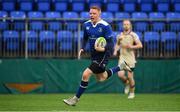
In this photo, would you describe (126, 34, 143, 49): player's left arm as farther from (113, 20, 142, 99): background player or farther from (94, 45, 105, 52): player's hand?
(94, 45, 105, 52): player's hand

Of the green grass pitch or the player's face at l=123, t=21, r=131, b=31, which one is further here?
the player's face at l=123, t=21, r=131, b=31

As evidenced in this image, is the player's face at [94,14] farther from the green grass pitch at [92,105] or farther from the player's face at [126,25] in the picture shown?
the player's face at [126,25]

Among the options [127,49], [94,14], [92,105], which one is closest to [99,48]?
[94,14]

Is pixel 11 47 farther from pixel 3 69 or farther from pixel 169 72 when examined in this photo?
pixel 169 72

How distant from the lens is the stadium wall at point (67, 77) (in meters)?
18.7

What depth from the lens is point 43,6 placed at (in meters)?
23.6

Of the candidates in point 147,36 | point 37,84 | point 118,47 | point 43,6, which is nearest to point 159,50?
point 147,36

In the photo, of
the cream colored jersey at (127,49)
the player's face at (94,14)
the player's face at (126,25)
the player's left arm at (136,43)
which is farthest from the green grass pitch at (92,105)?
the player's face at (126,25)

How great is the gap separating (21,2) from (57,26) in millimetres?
4512

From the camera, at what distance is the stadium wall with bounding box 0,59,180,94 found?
18.7 m

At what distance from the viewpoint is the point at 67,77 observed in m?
18.9

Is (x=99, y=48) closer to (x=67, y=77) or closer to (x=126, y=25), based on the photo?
(x=126, y=25)

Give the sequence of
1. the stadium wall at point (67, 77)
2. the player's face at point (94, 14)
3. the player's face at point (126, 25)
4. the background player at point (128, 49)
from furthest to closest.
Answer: the stadium wall at point (67, 77) < the background player at point (128, 49) < the player's face at point (126, 25) < the player's face at point (94, 14)

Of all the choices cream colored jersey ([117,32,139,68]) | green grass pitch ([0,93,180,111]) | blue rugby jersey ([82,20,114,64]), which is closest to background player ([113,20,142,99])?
cream colored jersey ([117,32,139,68])
